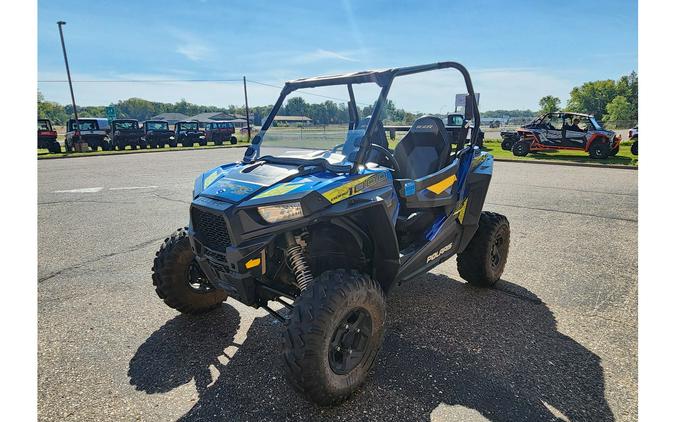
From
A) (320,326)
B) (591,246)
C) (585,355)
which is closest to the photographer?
(320,326)

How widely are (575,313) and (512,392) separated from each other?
1481 millimetres

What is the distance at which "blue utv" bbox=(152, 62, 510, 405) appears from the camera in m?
2.37

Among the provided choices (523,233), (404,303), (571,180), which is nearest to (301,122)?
(404,303)

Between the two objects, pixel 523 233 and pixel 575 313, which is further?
pixel 523 233

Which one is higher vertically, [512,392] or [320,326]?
[320,326]

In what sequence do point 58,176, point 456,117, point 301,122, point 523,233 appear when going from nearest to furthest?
point 301,122
point 456,117
point 523,233
point 58,176

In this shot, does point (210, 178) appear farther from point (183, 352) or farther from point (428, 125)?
point (428, 125)

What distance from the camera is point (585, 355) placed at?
9.61 feet

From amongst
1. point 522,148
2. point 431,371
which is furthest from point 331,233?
point 522,148

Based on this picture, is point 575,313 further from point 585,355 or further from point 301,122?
point 301,122

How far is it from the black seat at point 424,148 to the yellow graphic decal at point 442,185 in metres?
0.25

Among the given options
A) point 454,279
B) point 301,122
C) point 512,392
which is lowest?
point 512,392

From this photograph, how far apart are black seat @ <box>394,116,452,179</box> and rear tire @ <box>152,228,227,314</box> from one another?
6.84 ft

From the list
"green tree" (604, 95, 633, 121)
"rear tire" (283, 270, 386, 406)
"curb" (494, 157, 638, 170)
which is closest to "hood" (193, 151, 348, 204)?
"rear tire" (283, 270, 386, 406)
